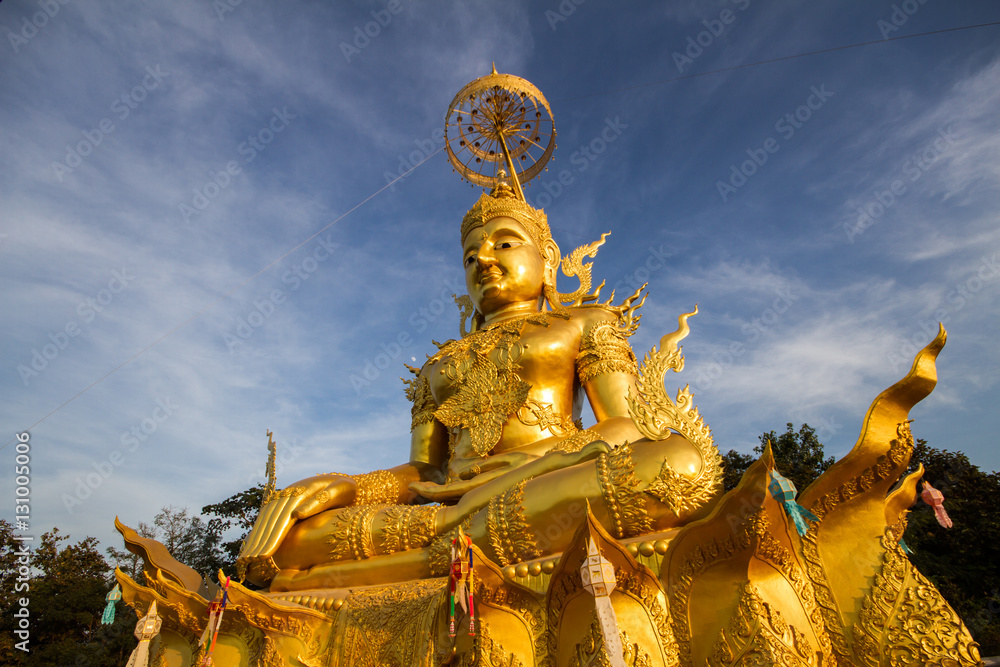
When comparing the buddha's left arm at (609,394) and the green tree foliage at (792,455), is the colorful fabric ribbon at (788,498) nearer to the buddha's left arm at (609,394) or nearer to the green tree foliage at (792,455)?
the buddha's left arm at (609,394)

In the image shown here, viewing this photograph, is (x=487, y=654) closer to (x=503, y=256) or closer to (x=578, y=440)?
(x=578, y=440)

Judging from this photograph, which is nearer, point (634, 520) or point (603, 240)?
point (634, 520)

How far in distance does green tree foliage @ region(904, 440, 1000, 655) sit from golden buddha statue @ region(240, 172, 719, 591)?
1007cm

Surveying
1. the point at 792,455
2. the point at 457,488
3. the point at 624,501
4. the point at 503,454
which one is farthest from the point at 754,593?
the point at 792,455

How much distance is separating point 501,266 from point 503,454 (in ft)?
8.11

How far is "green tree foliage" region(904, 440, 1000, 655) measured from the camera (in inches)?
481

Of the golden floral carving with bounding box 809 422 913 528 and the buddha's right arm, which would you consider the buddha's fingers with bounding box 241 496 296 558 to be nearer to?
the buddha's right arm

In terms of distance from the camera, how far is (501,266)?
23.5 ft

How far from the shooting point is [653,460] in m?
3.86

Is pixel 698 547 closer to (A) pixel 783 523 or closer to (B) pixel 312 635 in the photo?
(A) pixel 783 523

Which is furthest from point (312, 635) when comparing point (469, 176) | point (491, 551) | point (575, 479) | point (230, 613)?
point (469, 176)

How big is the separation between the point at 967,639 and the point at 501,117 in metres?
8.22

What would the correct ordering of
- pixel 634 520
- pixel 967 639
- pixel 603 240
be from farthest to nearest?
pixel 603 240 < pixel 634 520 < pixel 967 639

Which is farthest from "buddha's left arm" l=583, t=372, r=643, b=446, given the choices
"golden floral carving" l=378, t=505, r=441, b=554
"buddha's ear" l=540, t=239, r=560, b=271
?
"buddha's ear" l=540, t=239, r=560, b=271
